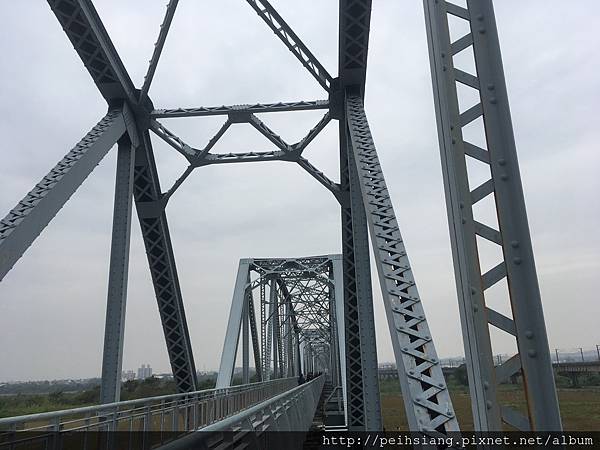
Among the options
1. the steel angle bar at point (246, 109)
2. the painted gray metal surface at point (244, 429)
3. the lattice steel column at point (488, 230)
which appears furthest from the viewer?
the steel angle bar at point (246, 109)

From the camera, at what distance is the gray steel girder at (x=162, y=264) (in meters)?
11.8

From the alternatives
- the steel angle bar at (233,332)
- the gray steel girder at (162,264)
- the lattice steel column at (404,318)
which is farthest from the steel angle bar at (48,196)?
the steel angle bar at (233,332)

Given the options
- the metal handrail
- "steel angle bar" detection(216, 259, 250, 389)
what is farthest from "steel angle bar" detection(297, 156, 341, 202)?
"steel angle bar" detection(216, 259, 250, 389)

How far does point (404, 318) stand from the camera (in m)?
5.62

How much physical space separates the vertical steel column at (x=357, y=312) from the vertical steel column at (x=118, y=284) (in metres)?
4.53

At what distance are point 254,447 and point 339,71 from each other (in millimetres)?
8159

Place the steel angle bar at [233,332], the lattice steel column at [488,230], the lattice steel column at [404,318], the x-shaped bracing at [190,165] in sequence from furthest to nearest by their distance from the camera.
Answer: the steel angle bar at [233,332], the x-shaped bracing at [190,165], the lattice steel column at [404,318], the lattice steel column at [488,230]

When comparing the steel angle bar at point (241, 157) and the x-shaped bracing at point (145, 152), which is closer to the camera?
the x-shaped bracing at point (145, 152)

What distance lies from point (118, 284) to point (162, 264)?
278 centimetres

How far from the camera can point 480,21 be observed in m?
2.48

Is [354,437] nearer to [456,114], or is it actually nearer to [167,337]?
[167,337]

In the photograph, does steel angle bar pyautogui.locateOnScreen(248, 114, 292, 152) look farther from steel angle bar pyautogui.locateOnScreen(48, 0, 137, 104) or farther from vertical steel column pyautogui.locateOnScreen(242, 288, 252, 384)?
vertical steel column pyautogui.locateOnScreen(242, 288, 252, 384)

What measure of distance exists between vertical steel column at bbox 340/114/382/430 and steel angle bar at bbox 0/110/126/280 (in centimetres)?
501

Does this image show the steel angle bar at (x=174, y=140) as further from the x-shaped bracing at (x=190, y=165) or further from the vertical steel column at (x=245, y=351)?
the vertical steel column at (x=245, y=351)
